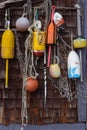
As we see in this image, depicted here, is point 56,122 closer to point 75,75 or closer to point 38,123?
point 38,123

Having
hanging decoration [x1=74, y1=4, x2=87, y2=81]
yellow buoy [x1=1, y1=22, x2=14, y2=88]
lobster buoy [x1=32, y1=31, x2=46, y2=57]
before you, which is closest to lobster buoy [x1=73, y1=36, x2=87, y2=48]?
hanging decoration [x1=74, y1=4, x2=87, y2=81]

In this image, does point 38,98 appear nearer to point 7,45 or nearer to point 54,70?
point 54,70

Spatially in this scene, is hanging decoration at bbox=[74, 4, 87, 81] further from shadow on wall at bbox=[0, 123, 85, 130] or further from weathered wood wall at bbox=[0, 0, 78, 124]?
shadow on wall at bbox=[0, 123, 85, 130]

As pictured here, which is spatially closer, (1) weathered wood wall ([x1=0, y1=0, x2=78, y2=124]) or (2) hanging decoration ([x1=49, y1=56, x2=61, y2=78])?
(2) hanging decoration ([x1=49, y1=56, x2=61, y2=78])

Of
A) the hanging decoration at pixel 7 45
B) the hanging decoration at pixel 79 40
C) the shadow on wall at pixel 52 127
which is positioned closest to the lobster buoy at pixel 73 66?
the hanging decoration at pixel 79 40

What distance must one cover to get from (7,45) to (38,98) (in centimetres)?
75

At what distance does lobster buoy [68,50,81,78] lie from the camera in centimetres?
484

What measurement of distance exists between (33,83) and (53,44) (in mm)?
533

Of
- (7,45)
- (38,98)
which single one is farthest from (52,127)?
(7,45)

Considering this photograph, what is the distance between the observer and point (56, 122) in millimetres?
5000

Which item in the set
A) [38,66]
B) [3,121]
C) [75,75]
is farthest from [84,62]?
[3,121]

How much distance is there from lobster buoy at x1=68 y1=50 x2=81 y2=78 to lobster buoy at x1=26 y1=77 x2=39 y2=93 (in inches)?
16.3

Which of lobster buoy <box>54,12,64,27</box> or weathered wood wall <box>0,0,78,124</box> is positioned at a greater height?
lobster buoy <box>54,12,64,27</box>

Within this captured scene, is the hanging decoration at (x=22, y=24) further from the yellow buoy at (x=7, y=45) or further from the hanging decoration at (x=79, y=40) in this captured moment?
the hanging decoration at (x=79, y=40)
